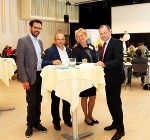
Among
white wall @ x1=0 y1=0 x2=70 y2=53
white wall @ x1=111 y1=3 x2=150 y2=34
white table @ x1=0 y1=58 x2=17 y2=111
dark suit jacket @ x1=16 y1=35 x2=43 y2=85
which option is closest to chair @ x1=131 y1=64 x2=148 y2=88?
white table @ x1=0 y1=58 x2=17 y2=111

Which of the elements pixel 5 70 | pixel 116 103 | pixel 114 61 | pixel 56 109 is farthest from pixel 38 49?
pixel 5 70

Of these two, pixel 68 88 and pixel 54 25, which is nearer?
pixel 68 88

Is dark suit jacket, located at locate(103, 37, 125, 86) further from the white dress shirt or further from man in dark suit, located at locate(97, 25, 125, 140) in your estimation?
the white dress shirt

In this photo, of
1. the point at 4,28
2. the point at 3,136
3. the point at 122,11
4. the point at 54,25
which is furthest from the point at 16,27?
the point at 3,136

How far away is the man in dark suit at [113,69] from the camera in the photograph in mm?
2967

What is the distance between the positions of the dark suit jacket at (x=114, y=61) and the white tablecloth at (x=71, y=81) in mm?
402

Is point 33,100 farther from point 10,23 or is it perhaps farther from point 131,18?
point 131,18

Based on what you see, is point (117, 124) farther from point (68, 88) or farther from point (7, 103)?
point (7, 103)

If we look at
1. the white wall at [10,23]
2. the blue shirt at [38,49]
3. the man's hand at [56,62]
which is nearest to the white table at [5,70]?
the blue shirt at [38,49]

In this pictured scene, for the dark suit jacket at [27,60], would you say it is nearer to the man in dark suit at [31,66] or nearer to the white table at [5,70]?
the man in dark suit at [31,66]

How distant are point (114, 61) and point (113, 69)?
0.13m

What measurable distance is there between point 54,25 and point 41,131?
1016 cm

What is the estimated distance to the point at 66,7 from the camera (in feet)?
41.7

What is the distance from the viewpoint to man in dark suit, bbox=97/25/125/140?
9.73 ft
